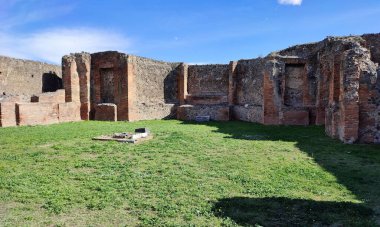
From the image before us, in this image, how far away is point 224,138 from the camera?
472 inches

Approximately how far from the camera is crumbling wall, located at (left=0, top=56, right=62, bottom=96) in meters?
20.2

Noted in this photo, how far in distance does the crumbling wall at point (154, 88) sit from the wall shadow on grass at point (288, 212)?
15923 mm

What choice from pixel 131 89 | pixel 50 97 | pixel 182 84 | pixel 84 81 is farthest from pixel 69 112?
pixel 182 84

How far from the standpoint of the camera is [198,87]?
2409 centimetres

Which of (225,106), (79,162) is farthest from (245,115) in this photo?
(79,162)

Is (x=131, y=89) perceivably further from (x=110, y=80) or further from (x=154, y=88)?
(x=154, y=88)

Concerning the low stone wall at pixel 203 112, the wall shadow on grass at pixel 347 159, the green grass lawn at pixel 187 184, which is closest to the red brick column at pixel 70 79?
the low stone wall at pixel 203 112

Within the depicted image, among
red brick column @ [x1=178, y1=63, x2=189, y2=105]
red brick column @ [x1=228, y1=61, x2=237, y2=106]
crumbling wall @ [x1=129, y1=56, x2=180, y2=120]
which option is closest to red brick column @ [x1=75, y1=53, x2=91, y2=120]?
crumbling wall @ [x1=129, y1=56, x2=180, y2=120]

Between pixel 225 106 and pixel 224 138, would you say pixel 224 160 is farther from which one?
pixel 225 106

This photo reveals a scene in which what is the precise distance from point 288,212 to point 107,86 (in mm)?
17676

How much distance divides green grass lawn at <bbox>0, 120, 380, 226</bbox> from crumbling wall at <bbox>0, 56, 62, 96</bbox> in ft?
38.7

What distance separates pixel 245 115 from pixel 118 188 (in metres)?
15.4

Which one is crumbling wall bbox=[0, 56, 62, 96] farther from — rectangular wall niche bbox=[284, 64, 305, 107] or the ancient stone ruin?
rectangular wall niche bbox=[284, 64, 305, 107]

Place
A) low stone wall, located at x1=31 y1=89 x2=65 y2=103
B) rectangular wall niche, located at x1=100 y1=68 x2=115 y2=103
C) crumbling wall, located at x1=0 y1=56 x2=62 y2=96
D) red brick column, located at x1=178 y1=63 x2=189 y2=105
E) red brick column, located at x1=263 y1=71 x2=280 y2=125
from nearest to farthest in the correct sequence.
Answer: low stone wall, located at x1=31 y1=89 x2=65 y2=103 < red brick column, located at x1=263 y1=71 x2=280 y2=125 < crumbling wall, located at x1=0 y1=56 x2=62 y2=96 < rectangular wall niche, located at x1=100 y1=68 x2=115 y2=103 < red brick column, located at x1=178 y1=63 x2=189 y2=105
